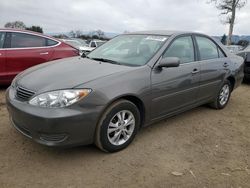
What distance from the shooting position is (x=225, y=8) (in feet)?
76.7

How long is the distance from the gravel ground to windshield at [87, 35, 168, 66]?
1128 millimetres

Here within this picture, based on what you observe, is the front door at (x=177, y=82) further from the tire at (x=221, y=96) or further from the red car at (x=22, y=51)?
the red car at (x=22, y=51)

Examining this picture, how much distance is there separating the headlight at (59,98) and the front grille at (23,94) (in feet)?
0.38

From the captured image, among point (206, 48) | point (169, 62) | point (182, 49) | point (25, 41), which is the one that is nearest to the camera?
point (169, 62)

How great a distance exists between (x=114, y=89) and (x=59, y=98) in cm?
65

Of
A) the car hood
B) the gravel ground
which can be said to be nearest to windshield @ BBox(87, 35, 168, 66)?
the car hood

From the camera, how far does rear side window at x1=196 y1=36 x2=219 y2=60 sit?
4.80 metres

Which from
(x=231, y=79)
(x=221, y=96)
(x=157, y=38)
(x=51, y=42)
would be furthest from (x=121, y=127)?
(x=51, y=42)

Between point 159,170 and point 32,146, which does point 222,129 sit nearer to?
point 159,170

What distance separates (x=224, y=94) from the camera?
5621mm

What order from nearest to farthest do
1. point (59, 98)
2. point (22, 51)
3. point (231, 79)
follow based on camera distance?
point (59, 98)
point (231, 79)
point (22, 51)

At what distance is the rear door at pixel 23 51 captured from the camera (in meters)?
6.14

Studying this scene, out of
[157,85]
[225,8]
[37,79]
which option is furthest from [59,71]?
[225,8]

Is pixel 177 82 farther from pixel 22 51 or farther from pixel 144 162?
pixel 22 51
